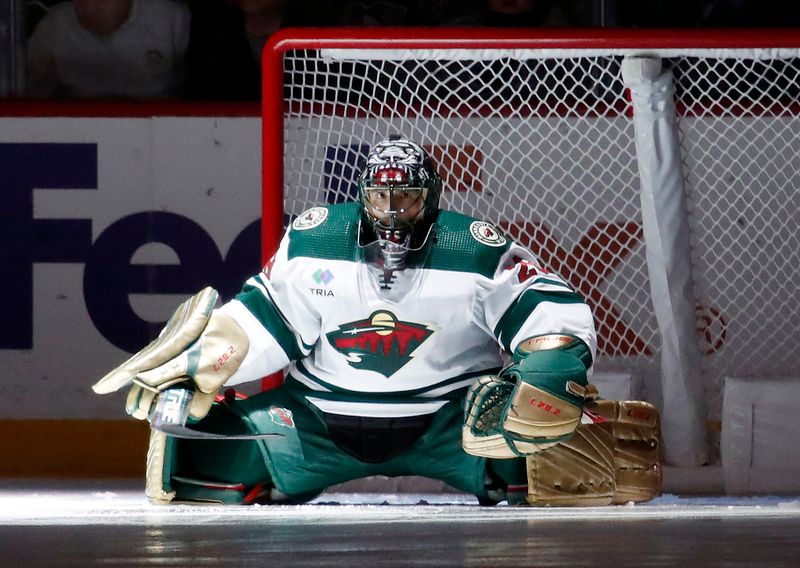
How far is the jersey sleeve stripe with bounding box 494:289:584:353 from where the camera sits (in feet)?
10.7

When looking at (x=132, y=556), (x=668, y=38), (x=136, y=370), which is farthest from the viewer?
(x=668, y=38)

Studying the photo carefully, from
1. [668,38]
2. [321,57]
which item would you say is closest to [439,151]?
[321,57]

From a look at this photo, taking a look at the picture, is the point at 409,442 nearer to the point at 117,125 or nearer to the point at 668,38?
the point at 668,38

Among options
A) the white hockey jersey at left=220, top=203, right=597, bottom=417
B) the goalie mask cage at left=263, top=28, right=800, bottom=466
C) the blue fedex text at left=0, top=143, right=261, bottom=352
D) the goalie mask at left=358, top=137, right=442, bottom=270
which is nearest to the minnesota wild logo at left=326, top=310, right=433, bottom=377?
the white hockey jersey at left=220, top=203, right=597, bottom=417

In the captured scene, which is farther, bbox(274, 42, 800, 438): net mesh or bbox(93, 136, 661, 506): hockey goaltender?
bbox(274, 42, 800, 438): net mesh

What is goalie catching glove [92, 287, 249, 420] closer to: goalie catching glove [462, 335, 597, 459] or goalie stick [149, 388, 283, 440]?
goalie stick [149, 388, 283, 440]

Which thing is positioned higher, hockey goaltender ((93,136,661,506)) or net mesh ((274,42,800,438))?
net mesh ((274,42,800,438))

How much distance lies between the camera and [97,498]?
3527mm

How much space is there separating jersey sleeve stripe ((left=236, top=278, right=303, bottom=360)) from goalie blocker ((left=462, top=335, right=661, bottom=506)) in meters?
0.47

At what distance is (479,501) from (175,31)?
7.00 feet

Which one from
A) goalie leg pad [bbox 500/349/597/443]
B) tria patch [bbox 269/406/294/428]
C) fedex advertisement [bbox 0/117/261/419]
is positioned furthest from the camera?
fedex advertisement [bbox 0/117/261/419]

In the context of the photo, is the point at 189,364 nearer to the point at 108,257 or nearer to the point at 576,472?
the point at 576,472

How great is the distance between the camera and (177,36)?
15.9 feet

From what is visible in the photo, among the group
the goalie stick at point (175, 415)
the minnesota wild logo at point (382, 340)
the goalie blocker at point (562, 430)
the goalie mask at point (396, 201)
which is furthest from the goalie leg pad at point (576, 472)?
the goalie stick at point (175, 415)
